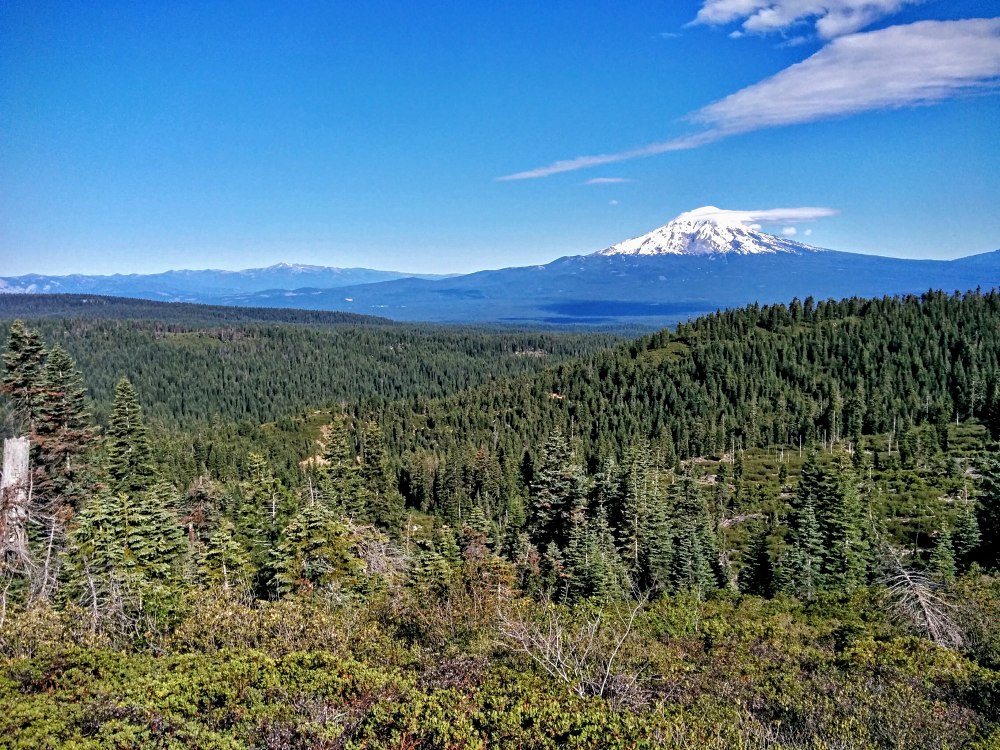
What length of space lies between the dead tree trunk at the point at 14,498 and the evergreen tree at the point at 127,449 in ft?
58.4

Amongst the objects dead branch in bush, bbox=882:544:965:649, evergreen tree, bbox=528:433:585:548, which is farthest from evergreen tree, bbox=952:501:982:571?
evergreen tree, bbox=528:433:585:548

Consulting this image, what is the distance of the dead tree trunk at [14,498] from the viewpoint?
24781 mm

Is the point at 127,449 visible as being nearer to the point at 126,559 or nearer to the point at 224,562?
the point at 224,562

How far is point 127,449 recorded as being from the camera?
1800 inches

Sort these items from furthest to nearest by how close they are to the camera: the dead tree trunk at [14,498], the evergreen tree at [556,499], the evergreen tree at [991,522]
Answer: the evergreen tree at [556,499], the evergreen tree at [991,522], the dead tree trunk at [14,498]

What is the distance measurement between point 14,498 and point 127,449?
2112 cm

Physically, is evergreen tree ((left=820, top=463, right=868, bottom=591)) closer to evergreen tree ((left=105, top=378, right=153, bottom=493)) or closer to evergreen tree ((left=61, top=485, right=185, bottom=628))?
evergreen tree ((left=61, top=485, right=185, bottom=628))

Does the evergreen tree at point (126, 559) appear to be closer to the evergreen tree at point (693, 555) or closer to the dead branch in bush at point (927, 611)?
the dead branch in bush at point (927, 611)

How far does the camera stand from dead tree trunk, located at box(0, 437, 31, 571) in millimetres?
24781

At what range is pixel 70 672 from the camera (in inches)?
608

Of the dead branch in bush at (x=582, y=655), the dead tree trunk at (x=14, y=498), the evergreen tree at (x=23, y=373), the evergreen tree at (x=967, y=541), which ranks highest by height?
the evergreen tree at (x=23, y=373)

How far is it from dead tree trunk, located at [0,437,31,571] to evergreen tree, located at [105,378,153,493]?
700 inches

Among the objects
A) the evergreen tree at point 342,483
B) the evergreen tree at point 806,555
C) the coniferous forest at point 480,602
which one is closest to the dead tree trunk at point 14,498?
the coniferous forest at point 480,602

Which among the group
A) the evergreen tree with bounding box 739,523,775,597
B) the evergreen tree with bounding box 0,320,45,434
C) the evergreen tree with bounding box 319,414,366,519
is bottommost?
the evergreen tree with bounding box 739,523,775,597
